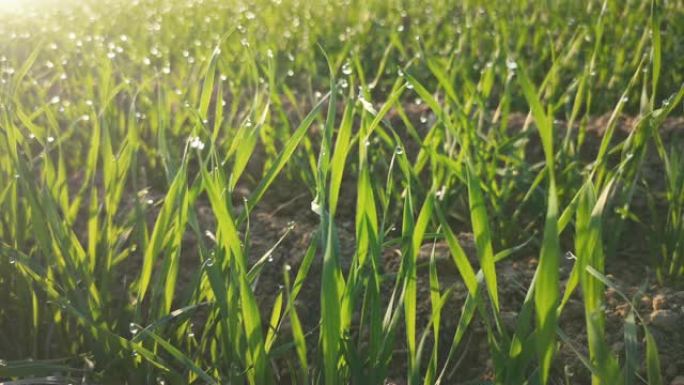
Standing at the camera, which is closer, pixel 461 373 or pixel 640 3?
pixel 461 373

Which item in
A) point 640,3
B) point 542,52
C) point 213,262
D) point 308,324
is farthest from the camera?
point 640,3

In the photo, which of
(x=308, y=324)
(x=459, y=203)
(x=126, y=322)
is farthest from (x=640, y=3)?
(x=126, y=322)

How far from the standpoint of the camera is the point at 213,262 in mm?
850

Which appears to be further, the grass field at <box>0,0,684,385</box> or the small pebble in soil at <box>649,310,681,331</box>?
the small pebble in soil at <box>649,310,681,331</box>

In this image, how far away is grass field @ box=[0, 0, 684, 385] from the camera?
0.77 metres

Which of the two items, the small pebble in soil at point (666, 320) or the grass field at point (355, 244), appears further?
the small pebble in soil at point (666, 320)

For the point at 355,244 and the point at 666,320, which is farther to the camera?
the point at 355,244

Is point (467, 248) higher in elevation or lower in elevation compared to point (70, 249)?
lower

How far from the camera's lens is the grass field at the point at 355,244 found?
77 cm

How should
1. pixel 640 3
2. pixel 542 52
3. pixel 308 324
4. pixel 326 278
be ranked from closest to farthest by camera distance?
pixel 326 278 → pixel 308 324 → pixel 542 52 → pixel 640 3

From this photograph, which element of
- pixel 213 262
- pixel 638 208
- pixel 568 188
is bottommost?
pixel 638 208

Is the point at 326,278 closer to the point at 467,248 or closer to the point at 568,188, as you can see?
the point at 467,248

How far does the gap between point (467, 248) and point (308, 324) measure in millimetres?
332

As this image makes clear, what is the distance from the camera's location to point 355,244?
4.34ft
